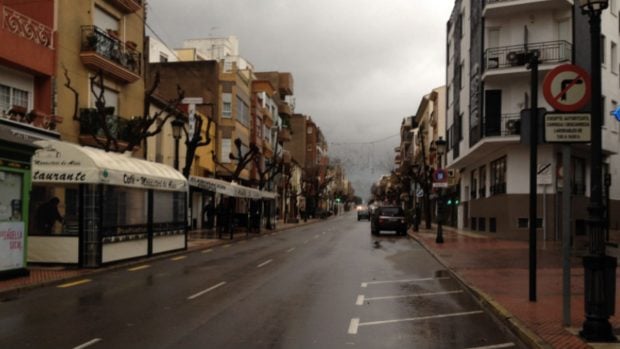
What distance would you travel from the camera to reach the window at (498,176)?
33706 millimetres

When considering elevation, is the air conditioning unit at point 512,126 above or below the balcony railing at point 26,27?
below

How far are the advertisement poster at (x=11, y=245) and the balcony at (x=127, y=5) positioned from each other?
1690 centimetres

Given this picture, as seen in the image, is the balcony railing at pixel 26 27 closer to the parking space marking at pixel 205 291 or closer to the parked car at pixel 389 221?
the parking space marking at pixel 205 291

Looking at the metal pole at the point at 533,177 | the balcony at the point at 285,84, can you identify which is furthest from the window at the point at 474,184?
the balcony at the point at 285,84

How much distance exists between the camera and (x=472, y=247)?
25406mm

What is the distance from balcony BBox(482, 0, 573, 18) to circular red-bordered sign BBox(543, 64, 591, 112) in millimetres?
Answer: 24551

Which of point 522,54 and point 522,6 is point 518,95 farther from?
point 522,6

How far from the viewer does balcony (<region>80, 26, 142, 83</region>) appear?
25766 millimetres

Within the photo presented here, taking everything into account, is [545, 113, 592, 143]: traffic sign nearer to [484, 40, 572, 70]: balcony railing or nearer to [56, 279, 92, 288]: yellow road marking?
[56, 279, 92, 288]: yellow road marking

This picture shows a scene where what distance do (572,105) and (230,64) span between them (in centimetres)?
5180

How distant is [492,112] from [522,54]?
401cm

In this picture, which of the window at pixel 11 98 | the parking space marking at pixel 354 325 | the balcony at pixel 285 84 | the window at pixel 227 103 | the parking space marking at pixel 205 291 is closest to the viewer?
the parking space marking at pixel 354 325

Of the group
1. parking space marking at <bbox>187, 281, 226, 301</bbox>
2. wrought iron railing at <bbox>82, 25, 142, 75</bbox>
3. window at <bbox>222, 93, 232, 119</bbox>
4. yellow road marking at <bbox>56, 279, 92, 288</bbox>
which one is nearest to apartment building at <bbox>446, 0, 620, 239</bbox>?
wrought iron railing at <bbox>82, 25, 142, 75</bbox>

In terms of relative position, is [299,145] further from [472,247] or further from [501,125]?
[472,247]
